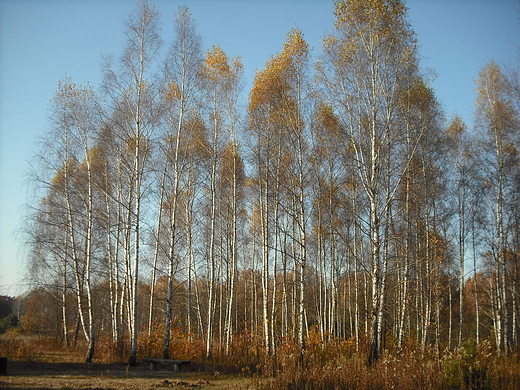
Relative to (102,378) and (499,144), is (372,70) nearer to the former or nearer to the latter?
(499,144)

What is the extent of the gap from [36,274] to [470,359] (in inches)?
775

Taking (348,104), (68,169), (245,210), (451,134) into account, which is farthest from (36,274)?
(451,134)

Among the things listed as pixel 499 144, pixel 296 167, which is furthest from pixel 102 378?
pixel 499 144

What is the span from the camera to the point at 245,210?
20891 millimetres

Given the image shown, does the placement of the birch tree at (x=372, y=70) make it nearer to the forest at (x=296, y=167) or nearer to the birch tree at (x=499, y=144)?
the forest at (x=296, y=167)

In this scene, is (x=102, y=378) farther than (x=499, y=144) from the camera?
No

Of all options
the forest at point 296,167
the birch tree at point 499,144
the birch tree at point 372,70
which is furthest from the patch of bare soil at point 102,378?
the birch tree at point 499,144

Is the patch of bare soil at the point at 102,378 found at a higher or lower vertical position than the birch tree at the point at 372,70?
lower

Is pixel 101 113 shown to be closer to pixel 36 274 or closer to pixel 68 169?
pixel 68 169

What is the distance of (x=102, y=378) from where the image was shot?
9305 millimetres

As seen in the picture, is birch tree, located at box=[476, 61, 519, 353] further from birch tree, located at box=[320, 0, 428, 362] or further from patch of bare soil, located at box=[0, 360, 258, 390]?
patch of bare soil, located at box=[0, 360, 258, 390]

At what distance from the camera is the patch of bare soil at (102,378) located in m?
8.11

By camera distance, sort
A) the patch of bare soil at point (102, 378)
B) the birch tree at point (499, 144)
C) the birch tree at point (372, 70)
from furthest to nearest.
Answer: the birch tree at point (499, 144), the birch tree at point (372, 70), the patch of bare soil at point (102, 378)

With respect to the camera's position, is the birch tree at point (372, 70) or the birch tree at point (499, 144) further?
the birch tree at point (499, 144)
